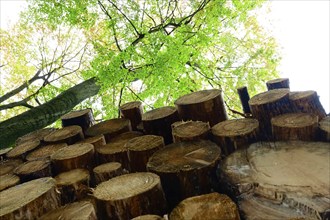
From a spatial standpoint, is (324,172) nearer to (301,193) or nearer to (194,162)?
(301,193)

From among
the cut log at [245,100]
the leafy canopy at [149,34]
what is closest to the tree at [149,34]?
the leafy canopy at [149,34]

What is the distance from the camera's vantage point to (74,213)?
2123 mm

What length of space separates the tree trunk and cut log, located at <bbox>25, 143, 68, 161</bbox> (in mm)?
2698

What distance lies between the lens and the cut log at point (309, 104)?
2.89m

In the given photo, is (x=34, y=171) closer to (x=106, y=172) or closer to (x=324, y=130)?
(x=106, y=172)

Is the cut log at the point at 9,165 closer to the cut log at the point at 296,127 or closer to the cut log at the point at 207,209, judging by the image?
the cut log at the point at 207,209

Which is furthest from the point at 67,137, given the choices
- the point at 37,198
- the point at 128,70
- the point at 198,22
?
the point at 198,22

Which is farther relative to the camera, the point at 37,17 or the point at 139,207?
the point at 37,17

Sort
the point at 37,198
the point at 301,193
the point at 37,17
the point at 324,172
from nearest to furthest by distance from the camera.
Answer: the point at 301,193 → the point at 324,172 → the point at 37,198 → the point at 37,17

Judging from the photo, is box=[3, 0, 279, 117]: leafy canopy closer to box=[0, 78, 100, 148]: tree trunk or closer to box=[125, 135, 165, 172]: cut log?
box=[0, 78, 100, 148]: tree trunk

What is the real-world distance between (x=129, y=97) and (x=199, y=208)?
7776 millimetres

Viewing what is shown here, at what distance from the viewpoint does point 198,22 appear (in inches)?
293

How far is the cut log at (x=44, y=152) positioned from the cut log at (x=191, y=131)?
4.97 feet

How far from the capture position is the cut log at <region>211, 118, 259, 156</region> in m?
2.64
